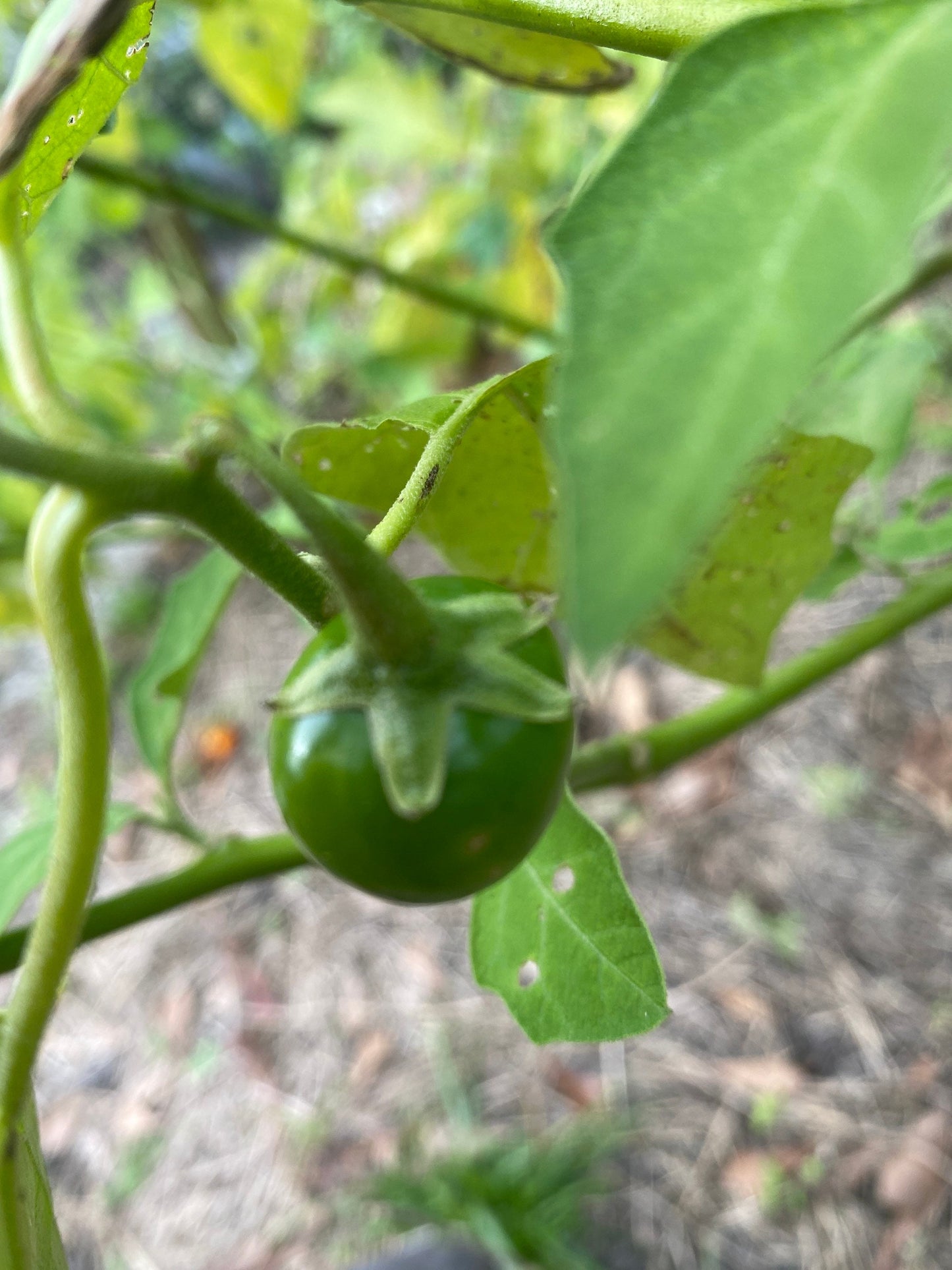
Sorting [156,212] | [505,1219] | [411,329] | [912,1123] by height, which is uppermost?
[156,212]

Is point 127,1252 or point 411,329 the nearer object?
point 127,1252

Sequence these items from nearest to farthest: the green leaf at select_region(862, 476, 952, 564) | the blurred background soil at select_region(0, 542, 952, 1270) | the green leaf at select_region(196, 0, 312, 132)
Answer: the green leaf at select_region(862, 476, 952, 564) < the green leaf at select_region(196, 0, 312, 132) < the blurred background soil at select_region(0, 542, 952, 1270)

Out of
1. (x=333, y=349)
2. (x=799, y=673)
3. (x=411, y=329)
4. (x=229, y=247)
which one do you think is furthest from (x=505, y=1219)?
(x=229, y=247)

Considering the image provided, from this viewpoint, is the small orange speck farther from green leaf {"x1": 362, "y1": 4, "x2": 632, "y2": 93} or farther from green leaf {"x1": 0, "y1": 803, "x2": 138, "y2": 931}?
green leaf {"x1": 362, "y1": 4, "x2": 632, "y2": 93}

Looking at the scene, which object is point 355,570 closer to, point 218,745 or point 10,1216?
point 10,1216

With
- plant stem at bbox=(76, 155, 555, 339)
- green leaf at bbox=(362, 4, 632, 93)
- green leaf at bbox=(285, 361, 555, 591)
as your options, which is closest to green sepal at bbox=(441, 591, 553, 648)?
green leaf at bbox=(285, 361, 555, 591)

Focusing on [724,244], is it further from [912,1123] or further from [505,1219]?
[505,1219]

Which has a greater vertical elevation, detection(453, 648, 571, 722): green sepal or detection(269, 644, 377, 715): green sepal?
detection(269, 644, 377, 715): green sepal
